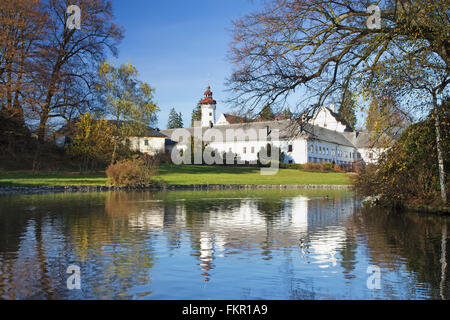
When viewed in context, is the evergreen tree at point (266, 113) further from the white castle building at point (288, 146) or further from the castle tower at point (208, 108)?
the castle tower at point (208, 108)

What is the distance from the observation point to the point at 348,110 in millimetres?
12539

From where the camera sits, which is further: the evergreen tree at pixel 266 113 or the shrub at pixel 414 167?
the shrub at pixel 414 167

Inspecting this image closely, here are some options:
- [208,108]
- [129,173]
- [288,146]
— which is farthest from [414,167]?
[208,108]

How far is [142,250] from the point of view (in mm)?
8820

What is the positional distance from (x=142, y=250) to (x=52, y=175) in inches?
1363

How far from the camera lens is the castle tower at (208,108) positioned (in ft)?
364

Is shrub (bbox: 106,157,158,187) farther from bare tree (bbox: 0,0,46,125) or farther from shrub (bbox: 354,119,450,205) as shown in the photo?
shrub (bbox: 354,119,450,205)

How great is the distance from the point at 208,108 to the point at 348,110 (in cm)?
10002

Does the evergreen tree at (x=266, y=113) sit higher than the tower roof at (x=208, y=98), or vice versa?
the tower roof at (x=208, y=98)

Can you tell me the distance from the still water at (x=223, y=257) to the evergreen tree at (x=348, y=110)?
120 inches

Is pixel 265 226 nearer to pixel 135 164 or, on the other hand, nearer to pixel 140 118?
pixel 135 164

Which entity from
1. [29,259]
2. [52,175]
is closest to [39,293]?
[29,259]

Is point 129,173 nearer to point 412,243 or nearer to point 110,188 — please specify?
point 110,188

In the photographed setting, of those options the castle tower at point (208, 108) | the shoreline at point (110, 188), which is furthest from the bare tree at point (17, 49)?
the castle tower at point (208, 108)
